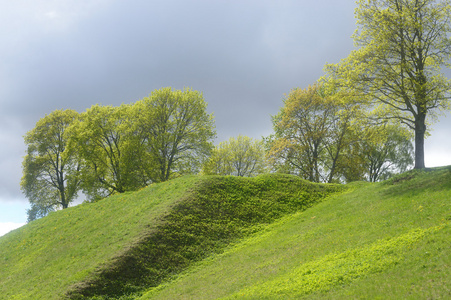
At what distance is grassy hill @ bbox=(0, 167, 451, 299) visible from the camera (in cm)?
1227

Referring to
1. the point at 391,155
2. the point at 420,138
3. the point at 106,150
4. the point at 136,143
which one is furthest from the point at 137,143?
the point at 391,155

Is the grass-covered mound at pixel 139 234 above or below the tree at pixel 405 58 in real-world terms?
below

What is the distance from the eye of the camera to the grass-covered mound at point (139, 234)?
20.2 metres

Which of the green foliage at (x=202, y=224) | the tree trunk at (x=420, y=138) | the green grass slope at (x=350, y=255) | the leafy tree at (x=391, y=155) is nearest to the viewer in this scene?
the green grass slope at (x=350, y=255)

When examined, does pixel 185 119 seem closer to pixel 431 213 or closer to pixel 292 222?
pixel 292 222

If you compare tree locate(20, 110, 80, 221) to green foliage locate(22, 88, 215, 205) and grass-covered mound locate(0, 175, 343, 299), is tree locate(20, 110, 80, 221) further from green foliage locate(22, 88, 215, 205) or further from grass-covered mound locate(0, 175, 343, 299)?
grass-covered mound locate(0, 175, 343, 299)

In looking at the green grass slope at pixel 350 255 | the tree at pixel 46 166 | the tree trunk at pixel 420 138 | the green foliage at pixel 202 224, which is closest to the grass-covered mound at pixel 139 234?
the green foliage at pixel 202 224

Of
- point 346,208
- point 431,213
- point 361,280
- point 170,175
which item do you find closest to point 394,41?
point 346,208

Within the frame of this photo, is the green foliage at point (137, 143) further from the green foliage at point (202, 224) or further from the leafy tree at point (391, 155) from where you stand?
the leafy tree at point (391, 155)

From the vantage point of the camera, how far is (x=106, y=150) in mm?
48344

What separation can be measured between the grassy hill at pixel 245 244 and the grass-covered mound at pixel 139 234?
0.10 metres

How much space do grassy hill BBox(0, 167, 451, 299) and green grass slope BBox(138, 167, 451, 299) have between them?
7 cm

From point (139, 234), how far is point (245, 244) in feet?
26.0

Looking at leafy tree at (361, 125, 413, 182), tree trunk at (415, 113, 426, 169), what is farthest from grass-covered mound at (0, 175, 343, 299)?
leafy tree at (361, 125, 413, 182)
